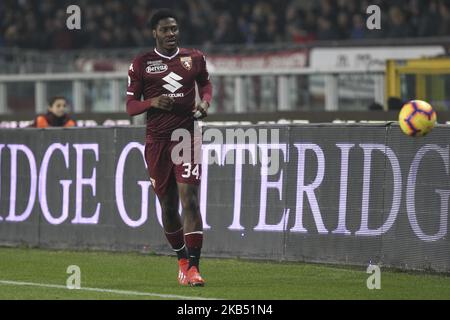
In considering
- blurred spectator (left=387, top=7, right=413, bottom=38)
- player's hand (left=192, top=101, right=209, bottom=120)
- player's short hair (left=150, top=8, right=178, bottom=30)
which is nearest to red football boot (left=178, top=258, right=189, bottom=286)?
player's hand (left=192, top=101, right=209, bottom=120)

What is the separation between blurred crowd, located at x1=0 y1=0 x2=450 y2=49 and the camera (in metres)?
26.3

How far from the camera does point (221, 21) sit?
3070 cm

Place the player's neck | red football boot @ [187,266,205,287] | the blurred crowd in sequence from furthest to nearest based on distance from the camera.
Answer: the blurred crowd → the player's neck → red football boot @ [187,266,205,287]

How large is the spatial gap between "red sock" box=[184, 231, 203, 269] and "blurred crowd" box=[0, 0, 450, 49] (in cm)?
1497

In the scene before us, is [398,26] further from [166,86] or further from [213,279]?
[166,86]

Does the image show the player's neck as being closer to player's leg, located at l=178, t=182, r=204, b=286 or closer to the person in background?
player's leg, located at l=178, t=182, r=204, b=286

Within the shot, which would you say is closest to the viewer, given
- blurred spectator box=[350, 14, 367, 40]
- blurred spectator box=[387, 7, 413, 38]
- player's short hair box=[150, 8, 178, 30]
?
player's short hair box=[150, 8, 178, 30]

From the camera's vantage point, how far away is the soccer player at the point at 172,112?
11.6m

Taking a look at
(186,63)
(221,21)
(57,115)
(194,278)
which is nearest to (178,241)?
(194,278)

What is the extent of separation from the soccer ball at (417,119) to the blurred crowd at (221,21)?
46.7ft

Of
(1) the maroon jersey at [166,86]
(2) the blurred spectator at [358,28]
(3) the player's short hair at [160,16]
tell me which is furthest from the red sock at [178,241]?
(2) the blurred spectator at [358,28]

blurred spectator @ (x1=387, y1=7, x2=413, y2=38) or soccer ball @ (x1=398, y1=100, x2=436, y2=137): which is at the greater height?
blurred spectator @ (x1=387, y1=7, x2=413, y2=38)
